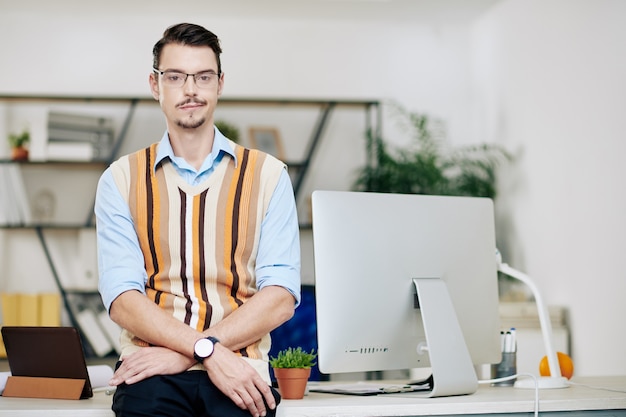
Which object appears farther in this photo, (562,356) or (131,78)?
(131,78)

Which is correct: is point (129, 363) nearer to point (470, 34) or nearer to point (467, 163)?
point (467, 163)

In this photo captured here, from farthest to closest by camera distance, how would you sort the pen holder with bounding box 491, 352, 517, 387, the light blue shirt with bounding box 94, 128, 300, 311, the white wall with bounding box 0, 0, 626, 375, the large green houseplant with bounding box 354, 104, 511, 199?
1. the large green houseplant with bounding box 354, 104, 511, 199
2. the white wall with bounding box 0, 0, 626, 375
3. the pen holder with bounding box 491, 352, 517, 387
4. the light blue shirt with bounding box 94, 128, 300, 311

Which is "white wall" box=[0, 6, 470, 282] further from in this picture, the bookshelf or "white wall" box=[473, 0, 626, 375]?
"white wall" box=[473, 0, 626, 375]

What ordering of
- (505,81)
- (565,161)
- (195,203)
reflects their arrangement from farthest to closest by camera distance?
(505,81) < (565,161) < (195,203)

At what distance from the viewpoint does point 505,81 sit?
5.06 metres

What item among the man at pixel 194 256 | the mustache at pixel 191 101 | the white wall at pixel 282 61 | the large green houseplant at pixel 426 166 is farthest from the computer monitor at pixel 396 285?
the white wall at pixel 282 61

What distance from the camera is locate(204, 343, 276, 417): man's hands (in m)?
1.66

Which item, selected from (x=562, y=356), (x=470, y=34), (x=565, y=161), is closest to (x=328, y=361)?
(x=562, y=356)

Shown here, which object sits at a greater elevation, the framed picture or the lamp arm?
the framed picture

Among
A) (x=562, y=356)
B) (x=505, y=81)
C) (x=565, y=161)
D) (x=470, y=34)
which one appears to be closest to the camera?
(x=562, y=356)

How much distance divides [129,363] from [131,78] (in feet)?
12.8

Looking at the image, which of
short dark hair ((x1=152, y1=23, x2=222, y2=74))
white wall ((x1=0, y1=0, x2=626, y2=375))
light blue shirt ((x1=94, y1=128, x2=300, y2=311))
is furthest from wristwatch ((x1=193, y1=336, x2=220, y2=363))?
white wall ((x1=0, y1=0, x2=626, y2=375))

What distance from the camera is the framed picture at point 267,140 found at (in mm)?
5383

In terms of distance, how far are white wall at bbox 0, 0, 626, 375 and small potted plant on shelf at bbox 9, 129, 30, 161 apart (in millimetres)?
323
